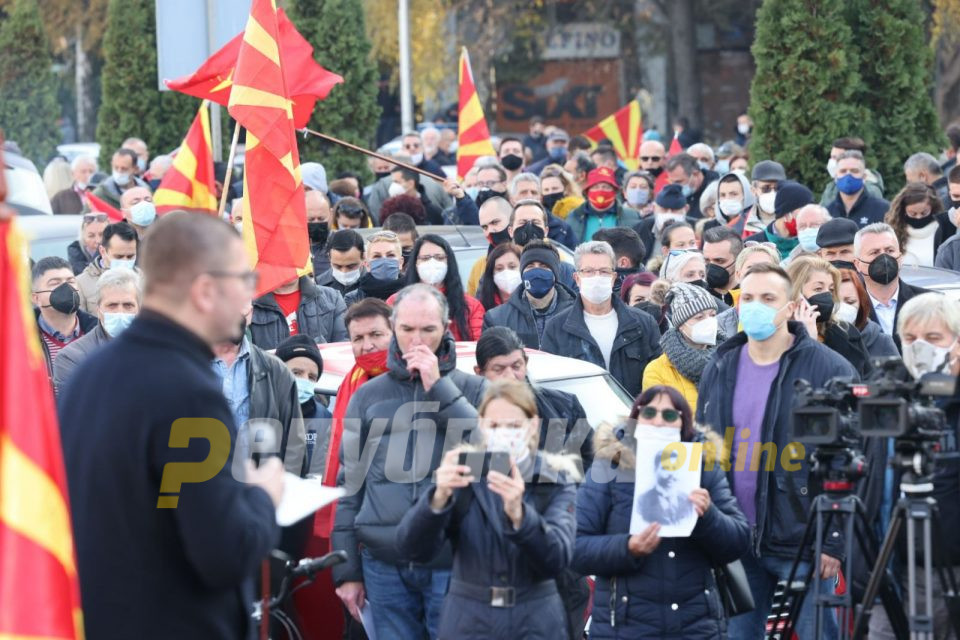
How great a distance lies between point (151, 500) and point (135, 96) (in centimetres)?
1966

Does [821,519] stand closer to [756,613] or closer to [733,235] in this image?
[756,613]

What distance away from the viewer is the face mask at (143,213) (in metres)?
12.8

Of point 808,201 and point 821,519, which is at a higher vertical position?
point 808,201

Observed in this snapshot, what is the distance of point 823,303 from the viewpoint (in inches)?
313

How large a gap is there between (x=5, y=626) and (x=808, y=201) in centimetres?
960

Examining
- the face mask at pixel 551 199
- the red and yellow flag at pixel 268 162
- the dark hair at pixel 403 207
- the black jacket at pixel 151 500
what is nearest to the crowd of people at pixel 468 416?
the black jacket at pixel 151 500

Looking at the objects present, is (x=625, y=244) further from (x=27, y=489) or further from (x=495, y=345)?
(x=27, y=489)

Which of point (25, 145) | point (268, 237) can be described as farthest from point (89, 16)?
point (268, 237)

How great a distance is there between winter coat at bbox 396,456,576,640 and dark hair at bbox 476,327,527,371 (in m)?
1.22

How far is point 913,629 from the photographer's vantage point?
224 inches

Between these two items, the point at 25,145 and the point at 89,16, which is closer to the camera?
the point at 25,145

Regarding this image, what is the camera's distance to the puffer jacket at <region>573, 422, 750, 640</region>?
20.7 ft

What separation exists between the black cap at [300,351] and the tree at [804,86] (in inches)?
338

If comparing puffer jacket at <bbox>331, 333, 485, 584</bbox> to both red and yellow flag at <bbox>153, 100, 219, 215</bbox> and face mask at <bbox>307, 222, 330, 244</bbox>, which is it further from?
red and yellow flag at <bbox>153, 100, 219, 215</bbox>
